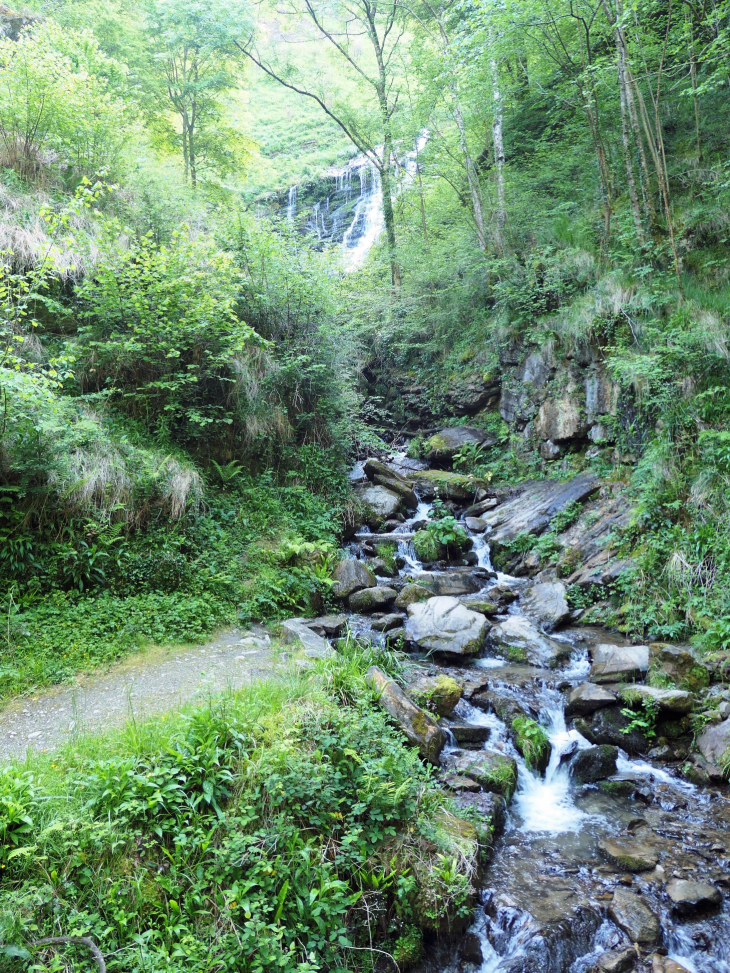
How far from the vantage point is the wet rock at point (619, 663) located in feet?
21.4

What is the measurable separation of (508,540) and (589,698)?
4.66 metres

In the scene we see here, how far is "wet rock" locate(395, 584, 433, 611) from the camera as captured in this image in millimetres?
8641

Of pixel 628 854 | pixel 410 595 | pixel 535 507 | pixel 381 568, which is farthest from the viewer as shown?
pixel 535 507

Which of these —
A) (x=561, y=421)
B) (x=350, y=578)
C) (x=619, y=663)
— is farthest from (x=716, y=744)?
(x=561, y=421)

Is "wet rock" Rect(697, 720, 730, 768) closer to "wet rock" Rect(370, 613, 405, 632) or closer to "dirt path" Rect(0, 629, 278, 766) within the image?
"wet rock" Rect(370, 613, 405, 632)

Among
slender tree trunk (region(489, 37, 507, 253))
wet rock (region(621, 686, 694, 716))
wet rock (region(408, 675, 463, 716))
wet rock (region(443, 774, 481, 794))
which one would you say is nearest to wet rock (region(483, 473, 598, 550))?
wet rock (region(621, 686, 694, 716))

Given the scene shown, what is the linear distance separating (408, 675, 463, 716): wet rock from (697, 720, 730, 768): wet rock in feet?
7.96

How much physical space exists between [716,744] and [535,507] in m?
5.96

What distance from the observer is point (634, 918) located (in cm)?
395

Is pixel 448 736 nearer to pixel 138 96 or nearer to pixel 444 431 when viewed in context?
pixel 444 431

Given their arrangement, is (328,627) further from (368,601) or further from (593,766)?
(593,766)

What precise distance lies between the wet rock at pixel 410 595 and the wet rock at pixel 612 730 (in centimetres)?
313

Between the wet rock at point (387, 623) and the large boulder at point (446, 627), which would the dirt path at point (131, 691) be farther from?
the large boulder at point (446, 627)

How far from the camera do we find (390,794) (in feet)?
13.3
